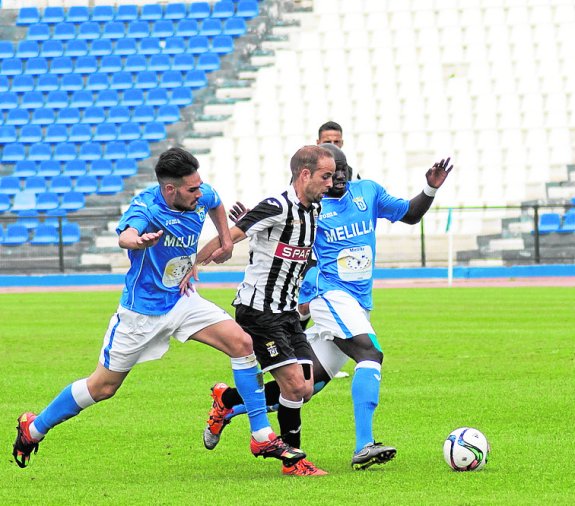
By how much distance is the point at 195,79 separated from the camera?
32.1 m

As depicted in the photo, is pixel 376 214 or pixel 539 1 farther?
pixel 539 1

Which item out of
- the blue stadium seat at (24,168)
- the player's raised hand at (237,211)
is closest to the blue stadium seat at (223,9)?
the blue stadium seat at (24,168)

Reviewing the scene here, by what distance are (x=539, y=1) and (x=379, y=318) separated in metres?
16.3

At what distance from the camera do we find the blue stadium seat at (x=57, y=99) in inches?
1273

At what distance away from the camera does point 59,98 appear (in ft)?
107

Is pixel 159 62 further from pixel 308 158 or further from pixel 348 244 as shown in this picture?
pixel 308 158

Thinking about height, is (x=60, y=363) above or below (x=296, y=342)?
below

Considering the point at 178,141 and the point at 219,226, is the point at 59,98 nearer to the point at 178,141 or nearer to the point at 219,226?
the point at 178,141

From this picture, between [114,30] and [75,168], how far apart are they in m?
4.90

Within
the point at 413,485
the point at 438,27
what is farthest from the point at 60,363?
the point at 438,27

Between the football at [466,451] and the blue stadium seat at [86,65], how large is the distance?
27.6 m

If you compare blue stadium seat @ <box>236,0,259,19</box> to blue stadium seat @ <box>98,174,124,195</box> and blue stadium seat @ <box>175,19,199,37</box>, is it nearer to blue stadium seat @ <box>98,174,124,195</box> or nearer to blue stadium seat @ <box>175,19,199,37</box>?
blue stadium seat @ <box>175,19,199,37</box>

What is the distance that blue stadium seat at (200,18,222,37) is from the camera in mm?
32844

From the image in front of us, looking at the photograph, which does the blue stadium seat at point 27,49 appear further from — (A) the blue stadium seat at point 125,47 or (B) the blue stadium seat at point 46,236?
(B) the blue stadium seat at point 46,236
